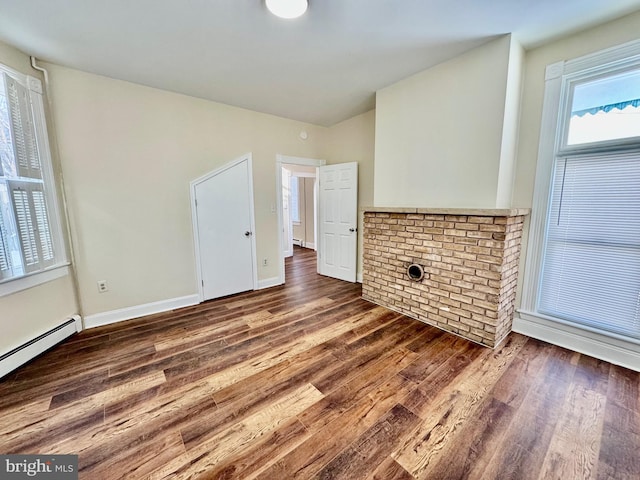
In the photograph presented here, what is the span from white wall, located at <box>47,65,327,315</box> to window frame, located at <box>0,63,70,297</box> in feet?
0.39

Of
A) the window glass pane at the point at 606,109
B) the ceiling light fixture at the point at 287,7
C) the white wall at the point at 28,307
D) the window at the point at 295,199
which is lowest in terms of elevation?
the white wall at the point at 28,307

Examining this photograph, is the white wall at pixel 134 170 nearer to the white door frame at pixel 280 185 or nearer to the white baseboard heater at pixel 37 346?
the white baseboard heater at pixel 37 346

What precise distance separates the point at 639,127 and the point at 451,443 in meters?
2.63

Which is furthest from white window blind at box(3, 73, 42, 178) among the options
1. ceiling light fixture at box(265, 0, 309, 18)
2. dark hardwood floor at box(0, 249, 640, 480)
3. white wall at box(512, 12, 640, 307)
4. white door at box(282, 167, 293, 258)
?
white wall at box(512, 12, 640, 307)

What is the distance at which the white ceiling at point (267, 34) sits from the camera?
69.4 inches

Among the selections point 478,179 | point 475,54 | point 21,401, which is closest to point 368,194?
point 478,179

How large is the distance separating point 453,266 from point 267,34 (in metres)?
2.63

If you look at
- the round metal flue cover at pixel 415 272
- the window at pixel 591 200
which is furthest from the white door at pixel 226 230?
the window at pixel 591 200

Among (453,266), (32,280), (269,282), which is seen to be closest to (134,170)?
(32,280)

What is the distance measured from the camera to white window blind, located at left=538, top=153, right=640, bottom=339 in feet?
6.50

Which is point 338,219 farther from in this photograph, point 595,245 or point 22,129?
point 22,129

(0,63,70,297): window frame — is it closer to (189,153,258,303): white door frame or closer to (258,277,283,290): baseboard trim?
(189,153,258,303): white door frame

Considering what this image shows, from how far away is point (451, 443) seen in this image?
1396mm

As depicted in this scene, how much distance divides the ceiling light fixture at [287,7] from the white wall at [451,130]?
1.56m
